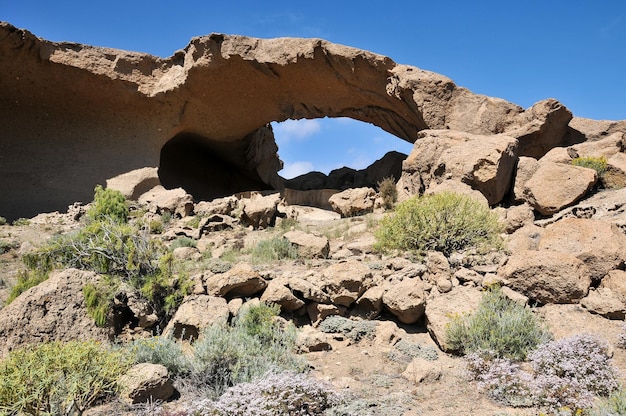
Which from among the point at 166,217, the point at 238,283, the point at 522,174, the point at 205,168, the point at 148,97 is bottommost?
the point at 238,283

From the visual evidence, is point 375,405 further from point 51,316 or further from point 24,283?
point 24,283

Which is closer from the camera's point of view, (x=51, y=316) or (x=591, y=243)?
(x=51, y=316)

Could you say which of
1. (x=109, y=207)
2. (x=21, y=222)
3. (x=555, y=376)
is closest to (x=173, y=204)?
(x=109, y=207)

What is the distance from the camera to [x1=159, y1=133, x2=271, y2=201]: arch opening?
1878cm

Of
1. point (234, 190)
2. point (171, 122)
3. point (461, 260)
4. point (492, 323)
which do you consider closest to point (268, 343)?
point (492, 323)

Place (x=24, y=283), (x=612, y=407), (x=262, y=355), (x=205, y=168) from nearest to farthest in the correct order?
(x=612, y=407)
(x=262, y=355)
(x=24, y=283)
(x=205, y=168)

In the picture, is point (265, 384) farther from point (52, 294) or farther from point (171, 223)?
point (171, 223)

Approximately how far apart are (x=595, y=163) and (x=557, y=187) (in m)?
2.15

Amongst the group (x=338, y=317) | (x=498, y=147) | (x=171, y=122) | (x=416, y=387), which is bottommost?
→ (x=416, y=387)

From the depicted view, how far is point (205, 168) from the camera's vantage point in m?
20.7

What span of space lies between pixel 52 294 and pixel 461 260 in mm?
5093

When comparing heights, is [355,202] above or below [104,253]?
above

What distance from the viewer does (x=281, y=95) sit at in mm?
15852

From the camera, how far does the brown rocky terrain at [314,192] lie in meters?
5.09
